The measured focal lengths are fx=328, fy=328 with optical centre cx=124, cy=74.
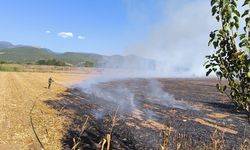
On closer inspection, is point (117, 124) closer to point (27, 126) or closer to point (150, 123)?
point (150, 123)

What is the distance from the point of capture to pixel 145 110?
2988 centimetres

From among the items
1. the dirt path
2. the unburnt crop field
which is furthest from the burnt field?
the dirt path

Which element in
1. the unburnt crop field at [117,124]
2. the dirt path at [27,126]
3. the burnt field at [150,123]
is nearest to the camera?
the dirt path at [27,126]

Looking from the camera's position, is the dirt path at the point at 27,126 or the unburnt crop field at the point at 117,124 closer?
the dirt path at the point at 27,126

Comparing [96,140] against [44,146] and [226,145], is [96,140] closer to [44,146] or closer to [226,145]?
[44,146]

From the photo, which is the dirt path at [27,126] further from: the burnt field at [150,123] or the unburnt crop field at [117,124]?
the burnt field at [150,123]

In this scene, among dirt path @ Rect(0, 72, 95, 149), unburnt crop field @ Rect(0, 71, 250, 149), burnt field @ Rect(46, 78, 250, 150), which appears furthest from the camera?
burnt field @ Rect(46, 78, 250, 150)

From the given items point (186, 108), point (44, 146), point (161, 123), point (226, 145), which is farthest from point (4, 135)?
point (186, 108)

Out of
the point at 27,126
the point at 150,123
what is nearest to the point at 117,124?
the point at 150,123

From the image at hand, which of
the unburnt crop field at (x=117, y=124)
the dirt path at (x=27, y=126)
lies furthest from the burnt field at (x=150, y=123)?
the dirt path at (x=27, y=126)

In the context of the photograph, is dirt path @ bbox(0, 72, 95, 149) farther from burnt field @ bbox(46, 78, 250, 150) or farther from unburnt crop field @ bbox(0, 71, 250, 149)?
burnt field @ bbox(46, 78, 250, 150)

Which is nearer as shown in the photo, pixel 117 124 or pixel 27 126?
pixel 27 126

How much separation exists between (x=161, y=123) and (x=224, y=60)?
18.8 metres

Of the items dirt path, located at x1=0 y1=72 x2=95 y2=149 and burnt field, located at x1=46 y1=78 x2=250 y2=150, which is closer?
dirt path, located at x1=0 y1=72 x2=95 y2=149
